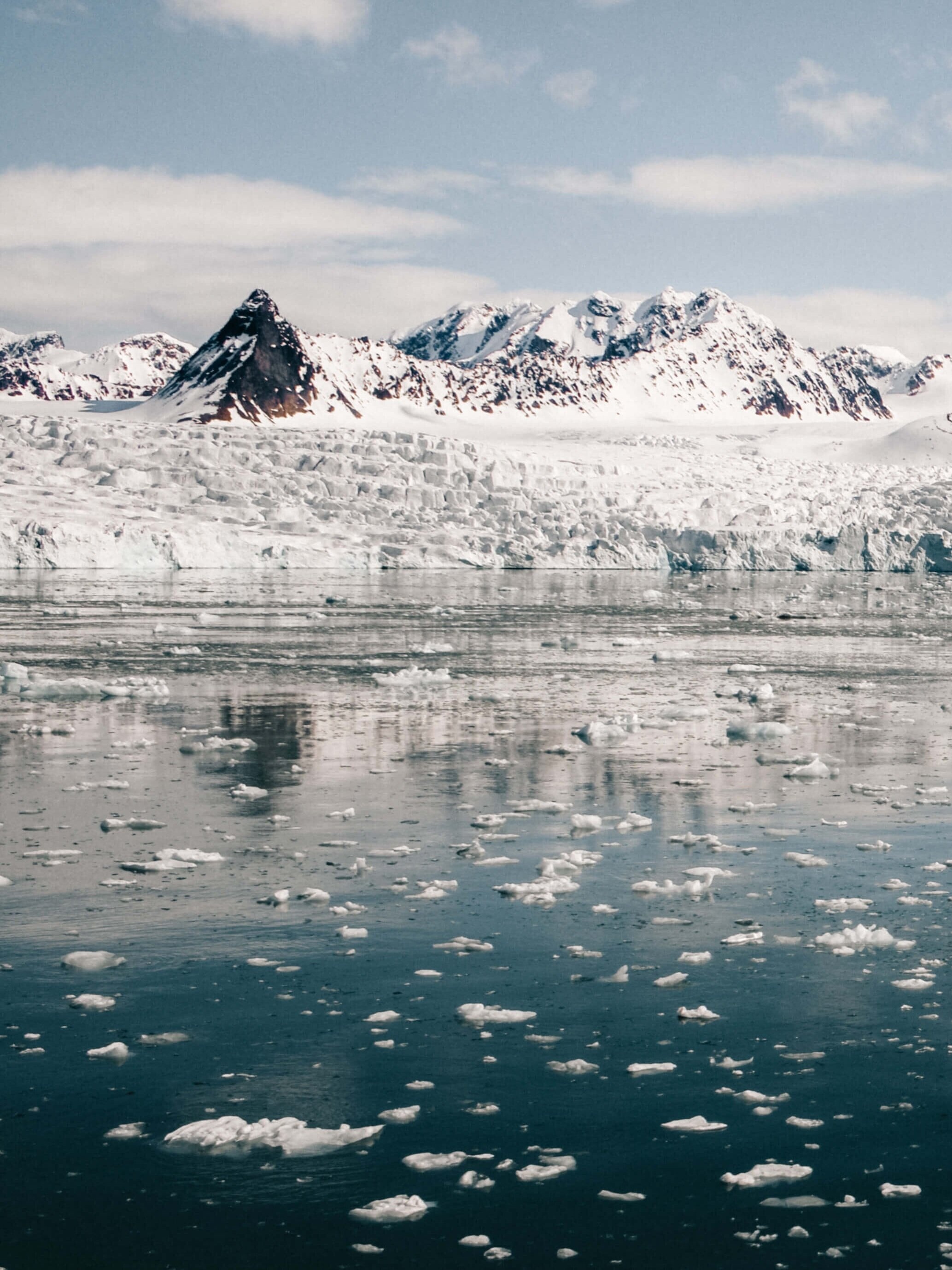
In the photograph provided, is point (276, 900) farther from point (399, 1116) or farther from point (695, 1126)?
point (695, 1126)

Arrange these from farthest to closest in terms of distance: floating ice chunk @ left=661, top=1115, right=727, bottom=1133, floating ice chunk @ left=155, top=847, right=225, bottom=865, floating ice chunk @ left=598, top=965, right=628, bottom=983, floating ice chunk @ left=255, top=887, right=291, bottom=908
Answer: floating ice chunk @ left=155, top=847, right=225, bottom=865
floating ice chunk @ left=255, top=887, right=291, bottom=908
floating ice chunk @ left=598, top=965, right=628, bottom=983
floating ice chunk @ left=661, top=1115, right=727, bottom=1133

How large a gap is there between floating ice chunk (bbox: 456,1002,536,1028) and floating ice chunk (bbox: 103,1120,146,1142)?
1537 millimetres

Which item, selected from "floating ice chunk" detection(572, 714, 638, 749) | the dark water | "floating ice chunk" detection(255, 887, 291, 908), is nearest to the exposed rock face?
"floating ice chunk" detection(572, 714, 638, 749)

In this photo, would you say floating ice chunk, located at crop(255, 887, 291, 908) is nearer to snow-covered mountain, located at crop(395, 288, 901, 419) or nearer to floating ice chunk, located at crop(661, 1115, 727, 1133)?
floating ice chunk, located at crop(661, 1115, 727, 1133)

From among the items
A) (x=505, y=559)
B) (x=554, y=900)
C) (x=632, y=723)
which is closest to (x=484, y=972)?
(x=554, y=900)

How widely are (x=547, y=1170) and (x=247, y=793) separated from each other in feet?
21.1

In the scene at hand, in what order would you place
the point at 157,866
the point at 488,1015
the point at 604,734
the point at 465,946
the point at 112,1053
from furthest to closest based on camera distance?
the point at 604,734
the point at 157,866
the point at 465,946
the point at 488,1015
the point at 112,1053

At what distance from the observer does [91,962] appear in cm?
645

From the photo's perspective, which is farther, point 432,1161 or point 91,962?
point 91,962

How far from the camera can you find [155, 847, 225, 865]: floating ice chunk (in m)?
8.36

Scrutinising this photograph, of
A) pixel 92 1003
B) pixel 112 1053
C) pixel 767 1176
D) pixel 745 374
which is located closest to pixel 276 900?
pixel 92 1003

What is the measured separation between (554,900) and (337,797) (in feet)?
10.7

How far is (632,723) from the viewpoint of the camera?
1451 cm

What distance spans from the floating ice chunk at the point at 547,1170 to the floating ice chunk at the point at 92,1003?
227 cm
